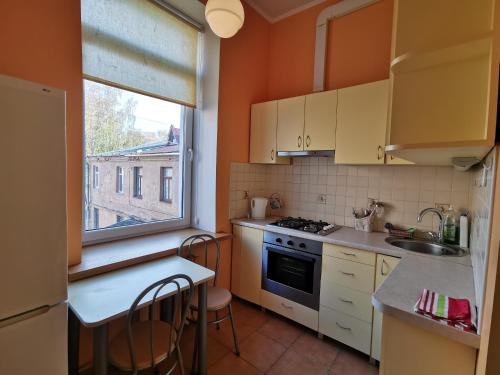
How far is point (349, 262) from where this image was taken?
1875 millimetres

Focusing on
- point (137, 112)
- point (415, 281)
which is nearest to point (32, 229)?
point (137, 112)

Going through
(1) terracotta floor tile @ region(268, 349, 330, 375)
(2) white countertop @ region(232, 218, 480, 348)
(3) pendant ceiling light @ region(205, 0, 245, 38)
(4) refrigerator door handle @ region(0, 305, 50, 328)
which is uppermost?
(3) pendant ceiling light @ region(205, 0, 245, 38)

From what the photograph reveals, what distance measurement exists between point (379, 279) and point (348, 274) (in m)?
0.21

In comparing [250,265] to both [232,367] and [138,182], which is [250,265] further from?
[138,182]

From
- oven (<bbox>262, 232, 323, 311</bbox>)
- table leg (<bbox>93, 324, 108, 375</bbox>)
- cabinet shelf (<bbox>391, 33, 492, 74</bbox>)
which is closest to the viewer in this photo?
cabinet shelf (<bbox>391, 33, 492, 74</bbox>)

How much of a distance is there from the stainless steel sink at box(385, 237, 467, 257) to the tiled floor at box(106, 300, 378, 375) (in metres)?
0.90

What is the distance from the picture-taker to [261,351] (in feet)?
6.31

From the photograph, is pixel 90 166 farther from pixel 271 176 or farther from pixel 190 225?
pixel 271 176

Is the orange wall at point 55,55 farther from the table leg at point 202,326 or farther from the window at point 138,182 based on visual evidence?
the table leg at point 202,326

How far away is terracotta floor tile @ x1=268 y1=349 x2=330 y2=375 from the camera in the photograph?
1.73m

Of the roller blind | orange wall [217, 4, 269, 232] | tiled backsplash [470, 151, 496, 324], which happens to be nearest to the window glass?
the roller blind

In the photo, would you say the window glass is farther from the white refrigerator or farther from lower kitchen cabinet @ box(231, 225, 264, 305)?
the white refrigerator

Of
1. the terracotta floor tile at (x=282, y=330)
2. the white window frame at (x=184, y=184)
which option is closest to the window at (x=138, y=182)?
the white window frame at (x=184, y=184)

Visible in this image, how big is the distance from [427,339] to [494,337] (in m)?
0.22
